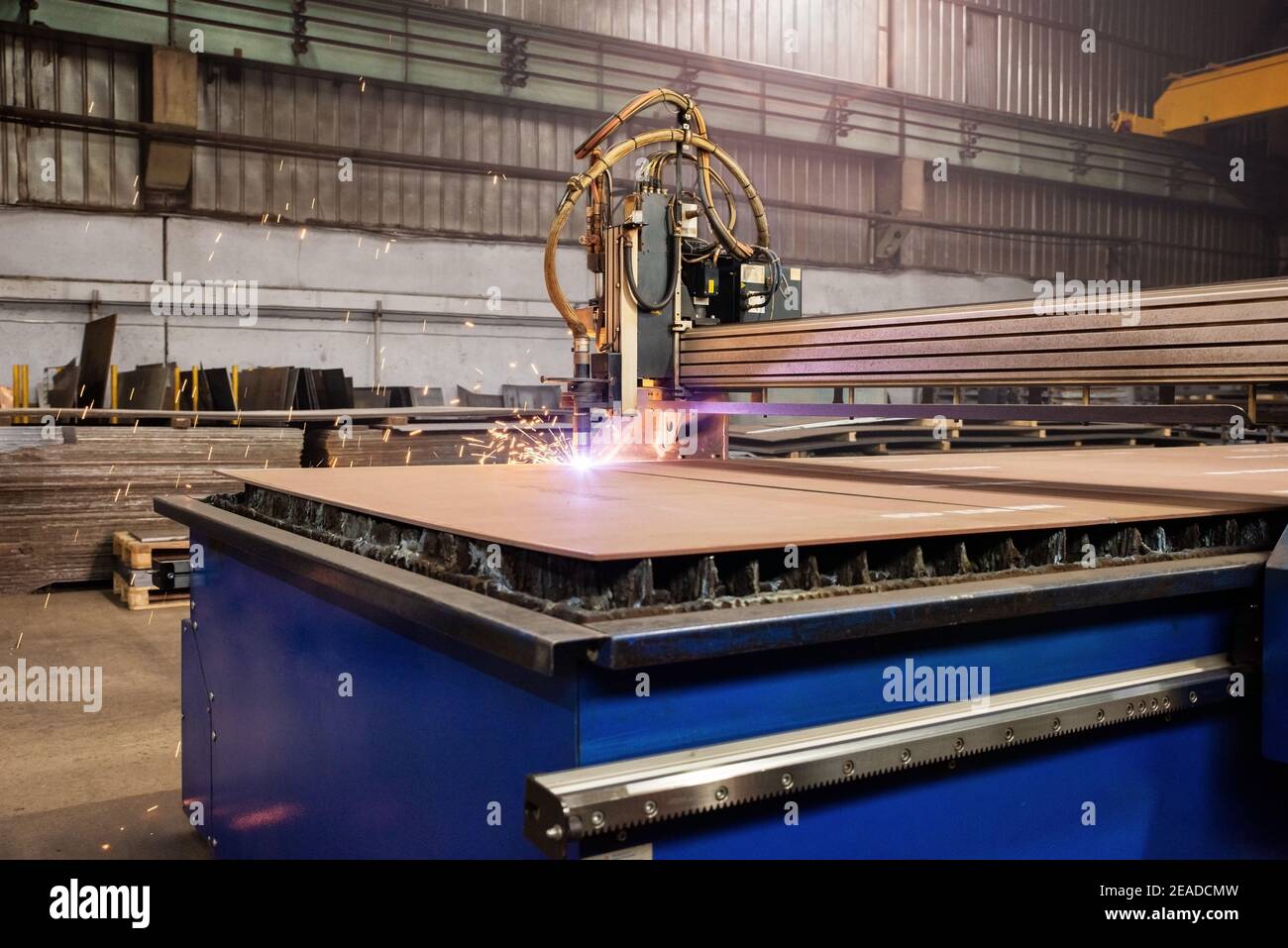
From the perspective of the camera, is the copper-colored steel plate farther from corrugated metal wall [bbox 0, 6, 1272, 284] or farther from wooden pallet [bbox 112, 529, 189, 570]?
corrugated metal wall [bbox 0, 6, 1272, 284]

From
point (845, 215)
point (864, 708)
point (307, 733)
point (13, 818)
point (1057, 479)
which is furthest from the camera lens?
point (845, 215)

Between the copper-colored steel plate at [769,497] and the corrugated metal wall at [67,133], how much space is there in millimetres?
Answer: 6501

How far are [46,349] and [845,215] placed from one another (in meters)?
7.33

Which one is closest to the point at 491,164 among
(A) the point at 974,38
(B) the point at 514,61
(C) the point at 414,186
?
(C) the point at 414,186

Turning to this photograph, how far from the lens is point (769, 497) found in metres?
1.82

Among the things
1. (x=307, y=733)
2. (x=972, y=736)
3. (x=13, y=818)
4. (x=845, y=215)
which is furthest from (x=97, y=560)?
(x=845, y=215)

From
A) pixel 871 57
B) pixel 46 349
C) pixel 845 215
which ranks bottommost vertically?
pixel 46 349

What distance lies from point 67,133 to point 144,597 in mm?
4243

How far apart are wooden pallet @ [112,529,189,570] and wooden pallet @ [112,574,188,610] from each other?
113 millimetres

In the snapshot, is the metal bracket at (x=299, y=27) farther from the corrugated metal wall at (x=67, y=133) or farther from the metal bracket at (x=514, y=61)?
the metal bracket at (x=514, y=61)

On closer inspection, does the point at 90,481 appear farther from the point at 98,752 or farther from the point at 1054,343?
the point at 1054,343

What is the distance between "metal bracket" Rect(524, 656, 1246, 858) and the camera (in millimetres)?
1017
